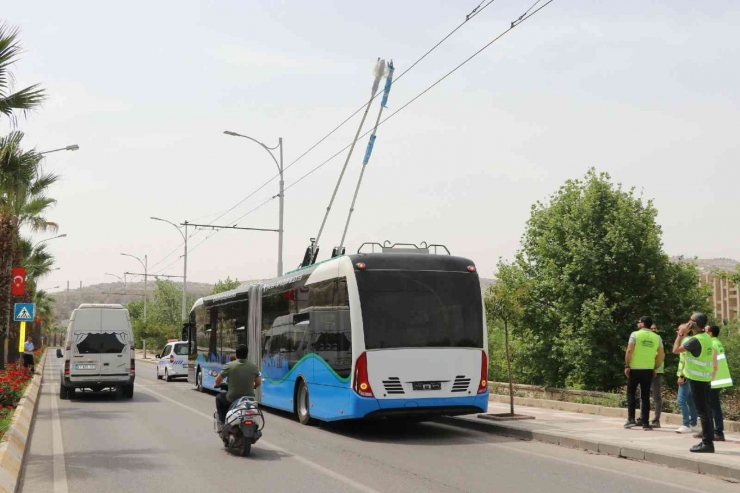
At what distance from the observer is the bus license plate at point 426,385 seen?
13.8m

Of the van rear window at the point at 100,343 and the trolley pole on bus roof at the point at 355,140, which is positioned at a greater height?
the trolley pole on bus roof at the point at 355,140

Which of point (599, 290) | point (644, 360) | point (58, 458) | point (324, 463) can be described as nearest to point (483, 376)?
point (644, 360)

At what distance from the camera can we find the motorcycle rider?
1205 cm

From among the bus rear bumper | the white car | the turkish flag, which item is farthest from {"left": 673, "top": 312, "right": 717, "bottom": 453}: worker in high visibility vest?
the white car

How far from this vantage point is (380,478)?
9.73 m

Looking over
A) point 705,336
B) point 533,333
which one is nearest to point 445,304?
point 705,336

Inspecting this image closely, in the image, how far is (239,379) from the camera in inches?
475

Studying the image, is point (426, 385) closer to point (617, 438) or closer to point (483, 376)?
point (483, 376)

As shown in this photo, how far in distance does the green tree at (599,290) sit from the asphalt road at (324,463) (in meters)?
9.09

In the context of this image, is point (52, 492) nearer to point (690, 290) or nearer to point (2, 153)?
point (2, 153)

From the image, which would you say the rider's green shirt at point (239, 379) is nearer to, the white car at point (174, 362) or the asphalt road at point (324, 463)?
the asphalt road at point (324, 463)

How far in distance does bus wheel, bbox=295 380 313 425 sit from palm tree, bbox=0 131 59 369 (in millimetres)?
7922

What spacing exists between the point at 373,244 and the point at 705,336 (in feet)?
20.0

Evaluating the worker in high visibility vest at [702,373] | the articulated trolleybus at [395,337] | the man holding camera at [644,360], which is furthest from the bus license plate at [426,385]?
the worker in high visibility vest at [702,373]
